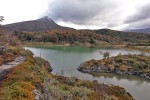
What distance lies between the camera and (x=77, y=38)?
608 feet

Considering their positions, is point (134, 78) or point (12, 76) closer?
point (12, 76)

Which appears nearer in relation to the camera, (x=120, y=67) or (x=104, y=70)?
(x=104, y=70)

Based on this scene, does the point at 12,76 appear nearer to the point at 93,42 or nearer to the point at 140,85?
the point at 140,85

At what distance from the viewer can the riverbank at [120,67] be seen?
59969 mm

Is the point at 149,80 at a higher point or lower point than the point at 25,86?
lower

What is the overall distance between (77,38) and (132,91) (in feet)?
472

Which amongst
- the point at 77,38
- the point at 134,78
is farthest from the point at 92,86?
the point at 77,38

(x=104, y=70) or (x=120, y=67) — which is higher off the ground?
(x=120, y=67)

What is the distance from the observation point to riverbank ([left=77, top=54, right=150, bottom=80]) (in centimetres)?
5997

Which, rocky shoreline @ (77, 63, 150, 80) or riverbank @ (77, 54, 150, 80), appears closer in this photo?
rocky shoreline @ (77, 63, 150, 80)

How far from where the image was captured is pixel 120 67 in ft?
207

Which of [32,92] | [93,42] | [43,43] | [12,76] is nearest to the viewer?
[32,92]

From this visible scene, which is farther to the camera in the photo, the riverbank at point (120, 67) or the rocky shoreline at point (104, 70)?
the riverbank at point (120, 67)

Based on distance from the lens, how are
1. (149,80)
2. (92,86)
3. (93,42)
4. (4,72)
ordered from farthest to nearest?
(93,42)
(149,80)
(92,86)
(4,72)
